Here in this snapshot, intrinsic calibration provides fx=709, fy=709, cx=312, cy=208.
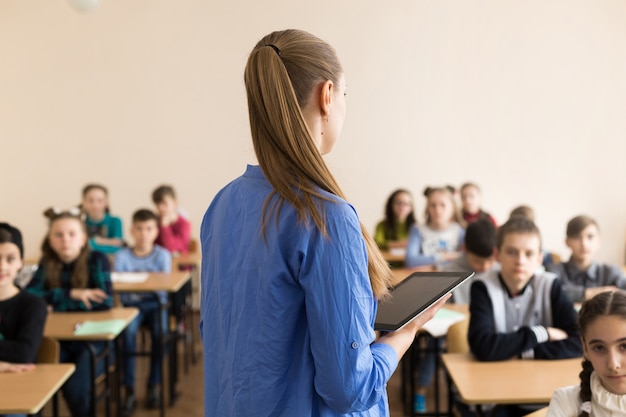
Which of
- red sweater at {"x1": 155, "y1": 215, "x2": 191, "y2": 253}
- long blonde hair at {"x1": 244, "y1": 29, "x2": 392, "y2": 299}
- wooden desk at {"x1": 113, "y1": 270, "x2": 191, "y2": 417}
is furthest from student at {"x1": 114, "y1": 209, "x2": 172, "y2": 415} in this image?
long blonde hair at {"x1": 244, "y1": 29, "x2": 392, "y2": 299}

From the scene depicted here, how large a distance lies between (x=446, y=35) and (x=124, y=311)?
4.56 m

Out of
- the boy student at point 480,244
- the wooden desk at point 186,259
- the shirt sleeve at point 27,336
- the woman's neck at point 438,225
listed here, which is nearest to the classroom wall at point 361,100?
the wooden desk at point 186,259

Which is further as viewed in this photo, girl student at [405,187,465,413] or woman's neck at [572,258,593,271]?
girl student at [405,187,465,413]

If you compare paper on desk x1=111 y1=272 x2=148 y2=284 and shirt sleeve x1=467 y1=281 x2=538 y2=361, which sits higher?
shirt sleeve x1=467 y1=281 x2=538 y2=361

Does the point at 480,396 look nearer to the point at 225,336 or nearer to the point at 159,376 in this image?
the point at 225,336

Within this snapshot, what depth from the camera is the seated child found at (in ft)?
9.05

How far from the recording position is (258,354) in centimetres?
122

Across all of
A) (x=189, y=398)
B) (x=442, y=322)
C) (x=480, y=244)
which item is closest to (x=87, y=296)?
(x=189, y=398)

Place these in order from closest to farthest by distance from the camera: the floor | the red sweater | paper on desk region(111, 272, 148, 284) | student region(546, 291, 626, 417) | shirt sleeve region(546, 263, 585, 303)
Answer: student region(546, 291, 626, 417)
shirt sleeve region(546, 263, 585, 303)
the floor
paper on desk region(111, 272, 148, 284)
the red sweater

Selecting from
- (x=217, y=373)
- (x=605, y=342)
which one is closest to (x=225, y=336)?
(x=217, y=373)

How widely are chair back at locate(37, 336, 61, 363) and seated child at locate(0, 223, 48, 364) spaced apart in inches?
2.0

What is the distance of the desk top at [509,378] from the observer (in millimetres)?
2238

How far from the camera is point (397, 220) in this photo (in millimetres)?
6020

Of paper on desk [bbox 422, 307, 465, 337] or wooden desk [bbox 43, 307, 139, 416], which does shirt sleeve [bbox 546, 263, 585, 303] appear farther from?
wooden desk [bbox 43, 307, 139, 416]
